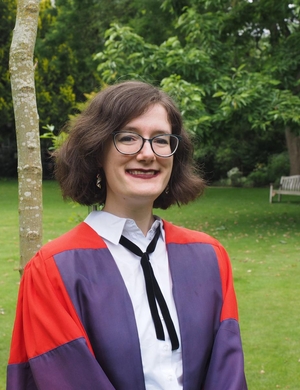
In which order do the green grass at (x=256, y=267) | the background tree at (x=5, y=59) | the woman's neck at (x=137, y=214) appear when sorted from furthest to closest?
the background tree at (x=5, y=59) < the green grass at (x=256, y=267) < the woman's neck at (x=137, y=214)

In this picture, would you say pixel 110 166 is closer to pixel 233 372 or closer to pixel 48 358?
pixel 48 358

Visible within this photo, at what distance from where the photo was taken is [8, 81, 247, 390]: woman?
1.96 metres

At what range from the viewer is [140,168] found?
213cm

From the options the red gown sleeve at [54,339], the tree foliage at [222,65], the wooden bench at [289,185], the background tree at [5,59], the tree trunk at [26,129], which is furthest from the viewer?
the background tree at [5,59]

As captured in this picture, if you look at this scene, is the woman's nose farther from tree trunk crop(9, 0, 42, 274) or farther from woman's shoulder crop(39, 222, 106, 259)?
tree trunk crop(9, 0, 42, 274)

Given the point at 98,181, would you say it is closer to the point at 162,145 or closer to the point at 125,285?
the point at 162,145

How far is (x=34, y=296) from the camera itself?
2.01m

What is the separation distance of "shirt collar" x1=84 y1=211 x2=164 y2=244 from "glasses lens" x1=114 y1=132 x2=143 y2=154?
0.79 feet

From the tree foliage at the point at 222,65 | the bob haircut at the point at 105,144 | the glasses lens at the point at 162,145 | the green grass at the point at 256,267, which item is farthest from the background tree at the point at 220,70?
the glasses lens at the point at 162,145

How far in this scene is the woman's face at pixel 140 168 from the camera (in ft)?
6.97

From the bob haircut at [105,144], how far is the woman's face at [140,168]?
3cm

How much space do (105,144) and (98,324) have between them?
60 cm

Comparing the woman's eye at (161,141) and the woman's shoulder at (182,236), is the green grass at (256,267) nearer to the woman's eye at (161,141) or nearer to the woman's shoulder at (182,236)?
the woman's shoulder at (182,236)

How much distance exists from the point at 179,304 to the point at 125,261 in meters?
0.23
